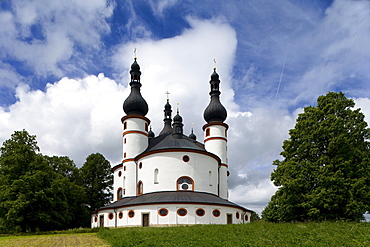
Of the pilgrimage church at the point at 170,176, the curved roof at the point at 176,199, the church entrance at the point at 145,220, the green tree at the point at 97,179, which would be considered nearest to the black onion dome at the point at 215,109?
the pilgrimage church at the point at 170,176

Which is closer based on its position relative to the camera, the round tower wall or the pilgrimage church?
the pilgrimage church

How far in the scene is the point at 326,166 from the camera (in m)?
27.0

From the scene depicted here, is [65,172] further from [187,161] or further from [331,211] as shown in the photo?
[331,211]

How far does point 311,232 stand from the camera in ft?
50.8

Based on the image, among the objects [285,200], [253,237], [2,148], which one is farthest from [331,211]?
[2,148]

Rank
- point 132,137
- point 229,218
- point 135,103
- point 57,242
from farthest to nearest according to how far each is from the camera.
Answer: point 135,103 < point 132,137 < point 229,218 < point 57,242

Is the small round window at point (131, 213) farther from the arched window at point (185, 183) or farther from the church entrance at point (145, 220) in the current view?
the arched window at point (185, 183)

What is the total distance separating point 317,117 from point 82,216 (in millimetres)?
35113

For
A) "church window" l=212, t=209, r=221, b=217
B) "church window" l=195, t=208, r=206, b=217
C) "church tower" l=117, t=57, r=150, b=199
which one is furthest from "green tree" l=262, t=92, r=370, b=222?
"church tower" l=117, t=57, r=150, b=199

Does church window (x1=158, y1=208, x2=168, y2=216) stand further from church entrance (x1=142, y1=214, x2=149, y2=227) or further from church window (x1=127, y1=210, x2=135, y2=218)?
church window (x1=127, y1=210, x2=135, y2=218)

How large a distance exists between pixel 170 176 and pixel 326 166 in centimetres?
1731

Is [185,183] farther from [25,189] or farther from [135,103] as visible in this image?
[25,189]

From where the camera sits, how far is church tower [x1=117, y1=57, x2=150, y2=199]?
135 ft

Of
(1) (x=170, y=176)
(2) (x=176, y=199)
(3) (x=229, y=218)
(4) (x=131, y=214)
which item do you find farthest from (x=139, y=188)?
(3) (x=229, y=218)
